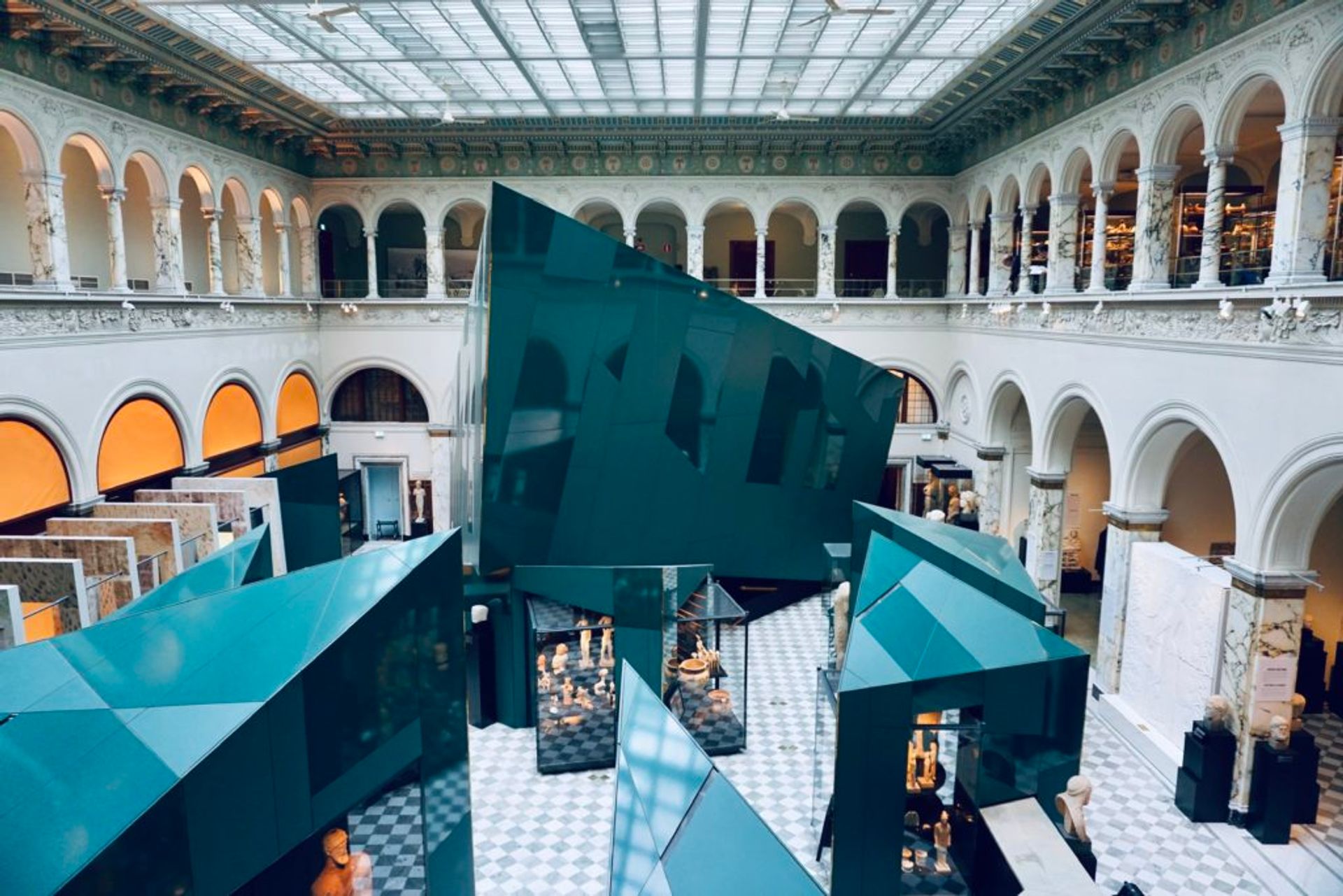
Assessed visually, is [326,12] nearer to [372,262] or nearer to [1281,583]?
[372,262]

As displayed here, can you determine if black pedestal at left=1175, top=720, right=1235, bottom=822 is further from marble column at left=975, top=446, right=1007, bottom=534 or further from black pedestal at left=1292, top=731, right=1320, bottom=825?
marble column at left=975, top=446, right=1007, bottom=534

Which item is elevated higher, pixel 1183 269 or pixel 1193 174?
pixel 1193 174

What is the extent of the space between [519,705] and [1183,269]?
1327 centimetres

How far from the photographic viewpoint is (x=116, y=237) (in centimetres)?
1544

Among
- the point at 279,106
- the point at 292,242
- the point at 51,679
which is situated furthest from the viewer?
the point at 292,242

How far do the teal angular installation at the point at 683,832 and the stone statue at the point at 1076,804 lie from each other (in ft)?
13.8

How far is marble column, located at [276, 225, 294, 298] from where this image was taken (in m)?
20.9

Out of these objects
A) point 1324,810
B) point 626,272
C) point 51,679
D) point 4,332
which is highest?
point 626,272

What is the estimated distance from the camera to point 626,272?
38.2 feet

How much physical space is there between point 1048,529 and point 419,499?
14378 mm

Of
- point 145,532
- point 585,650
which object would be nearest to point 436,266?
point 145,532

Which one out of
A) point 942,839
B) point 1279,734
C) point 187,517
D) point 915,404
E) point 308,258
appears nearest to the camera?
point 942,839

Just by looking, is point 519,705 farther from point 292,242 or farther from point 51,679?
point 292,242

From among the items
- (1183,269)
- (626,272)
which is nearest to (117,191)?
(626,272)
